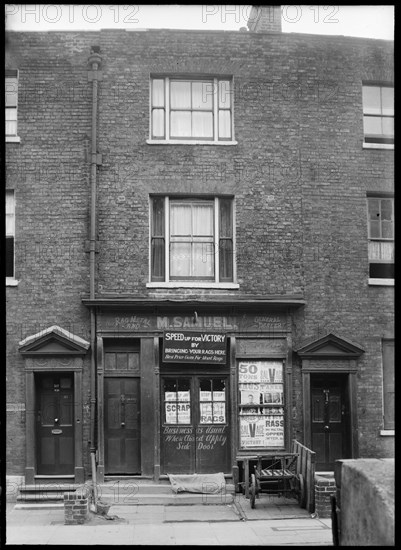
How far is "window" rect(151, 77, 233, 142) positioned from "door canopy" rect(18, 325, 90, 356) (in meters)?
4.58

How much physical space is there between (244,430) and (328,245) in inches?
167

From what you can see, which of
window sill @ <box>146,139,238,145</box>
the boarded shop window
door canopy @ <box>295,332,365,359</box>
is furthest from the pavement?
window sill @ <box>146,139,238,145</box>

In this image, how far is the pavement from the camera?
10.2 m

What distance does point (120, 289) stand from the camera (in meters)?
13.7

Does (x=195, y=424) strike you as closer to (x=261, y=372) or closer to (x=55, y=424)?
(x=261, y=372)

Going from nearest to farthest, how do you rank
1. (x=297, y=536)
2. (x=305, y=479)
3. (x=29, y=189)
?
(x=297, y=536) < (x=305, y=479) < (x=29, y=189)

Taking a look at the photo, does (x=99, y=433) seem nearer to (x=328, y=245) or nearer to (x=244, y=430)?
(x=244, y=430)

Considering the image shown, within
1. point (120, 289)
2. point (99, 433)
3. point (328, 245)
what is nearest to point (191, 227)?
point (120, 289)

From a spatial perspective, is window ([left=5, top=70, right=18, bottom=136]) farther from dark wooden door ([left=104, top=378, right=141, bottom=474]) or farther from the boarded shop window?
the boarded shop window

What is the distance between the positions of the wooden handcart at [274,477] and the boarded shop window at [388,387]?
85.6 inches

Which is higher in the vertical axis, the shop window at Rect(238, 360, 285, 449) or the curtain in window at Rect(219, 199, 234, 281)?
the curtain in window at Rect(219, 199, 234, 281)

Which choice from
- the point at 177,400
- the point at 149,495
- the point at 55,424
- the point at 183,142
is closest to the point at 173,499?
the point at 149,495

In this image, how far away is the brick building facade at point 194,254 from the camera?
44.0 feet

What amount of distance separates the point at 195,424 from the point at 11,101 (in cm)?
771
